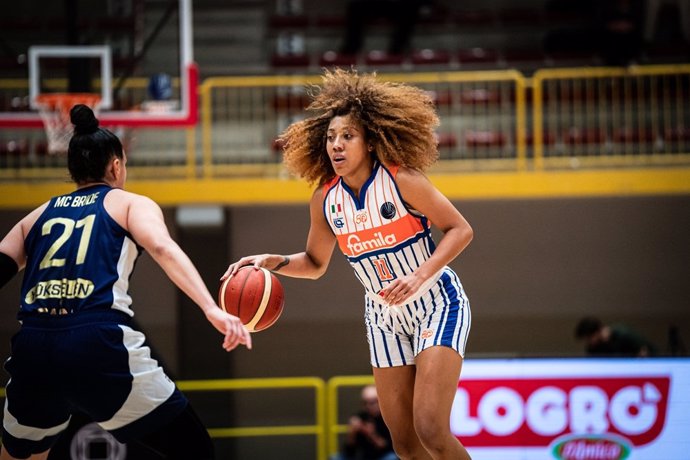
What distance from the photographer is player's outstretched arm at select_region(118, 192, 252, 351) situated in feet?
12.3

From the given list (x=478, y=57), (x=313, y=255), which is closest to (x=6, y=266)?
(x=313, y=255)

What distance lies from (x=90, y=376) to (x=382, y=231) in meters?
1.59

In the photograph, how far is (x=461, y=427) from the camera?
830 cm

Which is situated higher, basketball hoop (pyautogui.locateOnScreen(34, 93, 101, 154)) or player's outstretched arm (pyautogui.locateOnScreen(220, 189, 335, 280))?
basketball hoop (pyautogui.locateOnScreen(34, 93, 101, 154))

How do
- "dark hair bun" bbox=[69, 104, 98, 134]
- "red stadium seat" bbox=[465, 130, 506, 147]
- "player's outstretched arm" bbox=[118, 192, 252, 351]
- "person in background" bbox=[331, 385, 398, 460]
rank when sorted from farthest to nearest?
"red stadium seat" bbox=[465, 130, 506, 147] → "person in background" bbox=[331, 385, 398, 460] → "dark hair bun" bbox=[69, 104, 98, 134] → "player's outstretched arm" bbox=[118, 192, 252, 351]

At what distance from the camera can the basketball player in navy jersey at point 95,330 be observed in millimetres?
3807

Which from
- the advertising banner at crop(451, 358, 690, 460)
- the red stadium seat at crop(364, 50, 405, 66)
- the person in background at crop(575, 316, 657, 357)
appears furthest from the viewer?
Answer: the red stadium seat at crop(364, 50, 405, 66)

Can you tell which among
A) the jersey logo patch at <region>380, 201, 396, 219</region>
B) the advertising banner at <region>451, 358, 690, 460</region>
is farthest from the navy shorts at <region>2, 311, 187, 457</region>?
the advertising banner at <region>451, 358, 690, 460</region>

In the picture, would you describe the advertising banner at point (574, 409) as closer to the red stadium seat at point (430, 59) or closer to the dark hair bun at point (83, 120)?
the dark hair bun at point (83, 120)

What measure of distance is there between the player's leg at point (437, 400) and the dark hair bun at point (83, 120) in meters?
1.83

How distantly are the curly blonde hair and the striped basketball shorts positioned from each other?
2.08ft

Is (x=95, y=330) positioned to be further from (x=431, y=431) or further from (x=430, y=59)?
(x=430, y=59)

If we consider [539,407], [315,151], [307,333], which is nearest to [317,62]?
[307,333]

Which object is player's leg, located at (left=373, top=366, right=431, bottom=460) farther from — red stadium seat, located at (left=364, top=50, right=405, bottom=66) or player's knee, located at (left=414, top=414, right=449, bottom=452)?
red stadium seat, located at (left=364, top=50, right=405, bottom=66)
